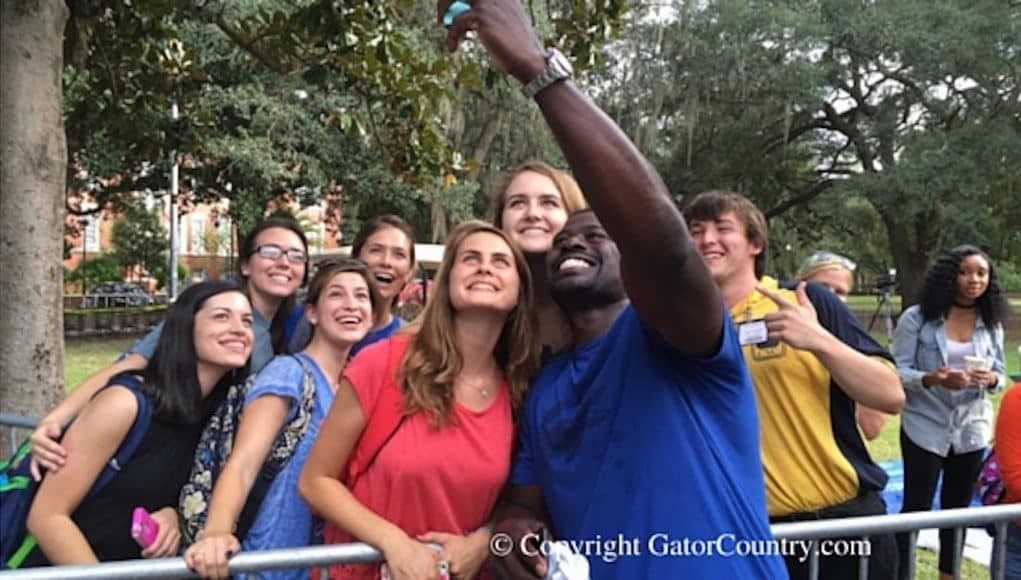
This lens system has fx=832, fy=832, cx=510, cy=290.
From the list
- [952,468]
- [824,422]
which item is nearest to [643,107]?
[952,468]

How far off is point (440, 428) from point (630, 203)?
3.18ft

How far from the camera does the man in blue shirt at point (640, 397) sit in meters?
1.48

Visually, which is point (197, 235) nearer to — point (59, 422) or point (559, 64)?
point (59, 422)

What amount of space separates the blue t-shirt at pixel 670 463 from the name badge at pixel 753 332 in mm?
971

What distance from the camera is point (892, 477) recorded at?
7281mm

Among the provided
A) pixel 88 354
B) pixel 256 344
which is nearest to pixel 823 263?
pixel 256 344

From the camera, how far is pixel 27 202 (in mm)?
4246

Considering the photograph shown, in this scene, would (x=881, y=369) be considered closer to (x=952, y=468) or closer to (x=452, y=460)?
(x=452, y=460)

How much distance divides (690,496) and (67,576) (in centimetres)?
143

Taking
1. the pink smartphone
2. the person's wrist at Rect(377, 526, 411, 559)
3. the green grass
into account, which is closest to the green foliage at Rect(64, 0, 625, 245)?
the pink smartphone

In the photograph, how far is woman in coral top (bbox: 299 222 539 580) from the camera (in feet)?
7.07

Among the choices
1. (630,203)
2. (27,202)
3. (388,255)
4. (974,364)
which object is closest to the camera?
(630,203)

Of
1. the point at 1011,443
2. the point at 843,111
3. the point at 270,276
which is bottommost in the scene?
the point at 1011,443

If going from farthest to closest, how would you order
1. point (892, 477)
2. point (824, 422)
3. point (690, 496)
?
point (892, 477) → point (824, 422) → point (690, 496)
